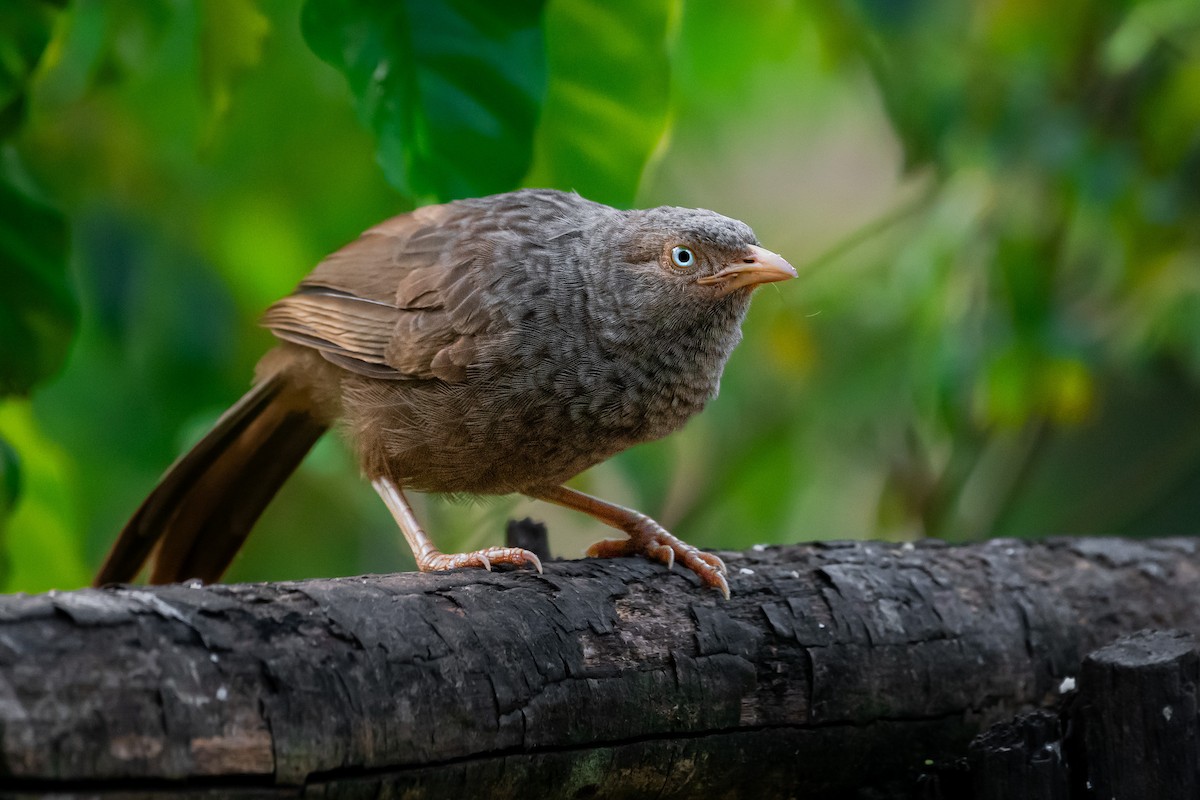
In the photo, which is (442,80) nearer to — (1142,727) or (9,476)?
(9,476)

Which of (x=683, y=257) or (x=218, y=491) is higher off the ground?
(x=683, y=257)

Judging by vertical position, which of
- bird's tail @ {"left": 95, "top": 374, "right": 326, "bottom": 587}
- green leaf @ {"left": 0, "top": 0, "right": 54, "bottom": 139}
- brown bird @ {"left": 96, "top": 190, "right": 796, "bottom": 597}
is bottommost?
bird's tail @ {"left": 95, "top": 374, "right": 326, "bottom": 587}

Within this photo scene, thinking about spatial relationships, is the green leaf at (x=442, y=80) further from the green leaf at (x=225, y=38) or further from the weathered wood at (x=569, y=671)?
the weathered wood at (x=569, y=671)

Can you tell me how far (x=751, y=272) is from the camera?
3.30 metres

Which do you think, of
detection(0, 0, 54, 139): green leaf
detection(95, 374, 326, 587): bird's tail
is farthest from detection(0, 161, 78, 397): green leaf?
detection(95, 374, 326, 587): bird's tail

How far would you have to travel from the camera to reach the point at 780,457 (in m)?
5.77

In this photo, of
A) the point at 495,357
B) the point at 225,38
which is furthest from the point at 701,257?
the point at 225,38

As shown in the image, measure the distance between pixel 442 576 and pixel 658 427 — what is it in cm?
93

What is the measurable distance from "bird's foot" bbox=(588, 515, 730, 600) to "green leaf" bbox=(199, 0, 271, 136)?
1698mm

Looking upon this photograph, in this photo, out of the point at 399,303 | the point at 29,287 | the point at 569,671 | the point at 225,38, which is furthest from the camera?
the point at 399,303

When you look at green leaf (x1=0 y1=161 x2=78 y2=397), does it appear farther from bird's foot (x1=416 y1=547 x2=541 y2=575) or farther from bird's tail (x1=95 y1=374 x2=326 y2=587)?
bird's foot (x1=416 y1=547 x2=541 y2=575)

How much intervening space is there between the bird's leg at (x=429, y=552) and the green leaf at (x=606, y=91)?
1091 millimetres

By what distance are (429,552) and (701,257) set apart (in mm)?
1159

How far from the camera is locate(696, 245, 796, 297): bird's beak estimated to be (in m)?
3.28
